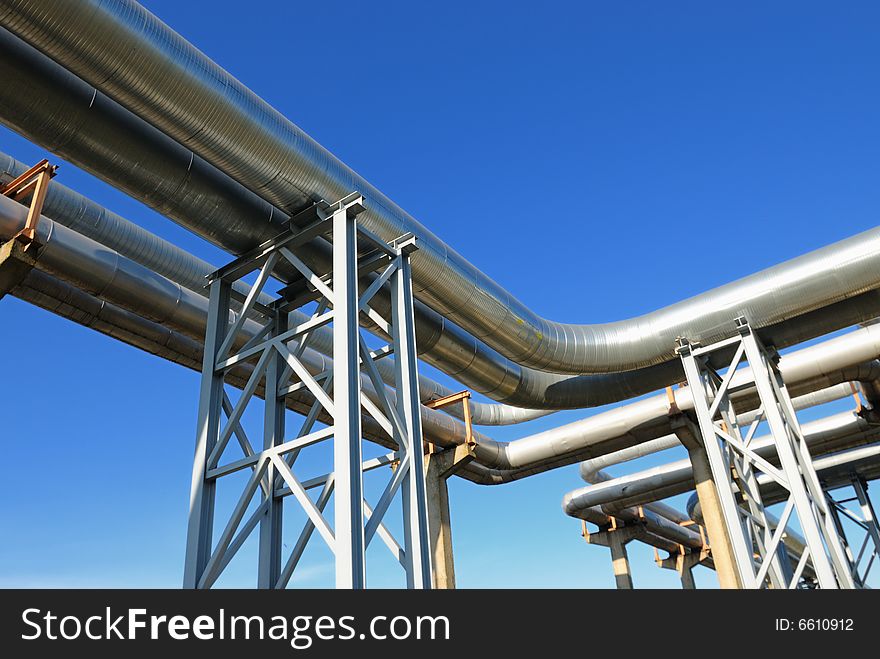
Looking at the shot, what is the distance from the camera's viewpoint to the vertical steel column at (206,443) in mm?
8945

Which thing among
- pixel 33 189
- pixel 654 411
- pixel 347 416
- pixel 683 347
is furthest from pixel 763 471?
pixel 33 189

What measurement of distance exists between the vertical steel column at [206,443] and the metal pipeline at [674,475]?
17.8 m

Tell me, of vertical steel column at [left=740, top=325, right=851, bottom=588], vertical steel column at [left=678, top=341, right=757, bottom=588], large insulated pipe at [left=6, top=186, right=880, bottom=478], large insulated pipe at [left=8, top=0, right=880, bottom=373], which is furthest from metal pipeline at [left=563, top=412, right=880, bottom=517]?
large insulated pipe at [left=8, top=0, right=880, bottom=373]

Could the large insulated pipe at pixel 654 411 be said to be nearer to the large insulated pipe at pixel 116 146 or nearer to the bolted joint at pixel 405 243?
the bolted joint at pixel 405 243

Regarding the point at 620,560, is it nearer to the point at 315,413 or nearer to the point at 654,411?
the point at 654,411

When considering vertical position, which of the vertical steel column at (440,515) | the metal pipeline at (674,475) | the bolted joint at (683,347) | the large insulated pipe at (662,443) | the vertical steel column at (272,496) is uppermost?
the large insulated pipe at (662,443)

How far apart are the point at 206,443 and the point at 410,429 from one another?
8.71ft

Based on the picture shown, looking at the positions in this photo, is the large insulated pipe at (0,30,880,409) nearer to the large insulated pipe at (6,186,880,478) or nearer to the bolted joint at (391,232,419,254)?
the large insulated pipe at (6,186,880,478)

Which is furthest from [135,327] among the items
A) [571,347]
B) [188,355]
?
[571,347]

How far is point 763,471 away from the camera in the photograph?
13.8 metres

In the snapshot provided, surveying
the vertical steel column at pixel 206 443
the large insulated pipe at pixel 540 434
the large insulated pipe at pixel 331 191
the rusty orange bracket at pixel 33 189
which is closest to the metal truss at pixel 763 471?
the large insulated pipe at pixel 331 191

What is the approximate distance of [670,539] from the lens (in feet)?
106

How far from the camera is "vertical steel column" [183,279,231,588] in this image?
8.95m
